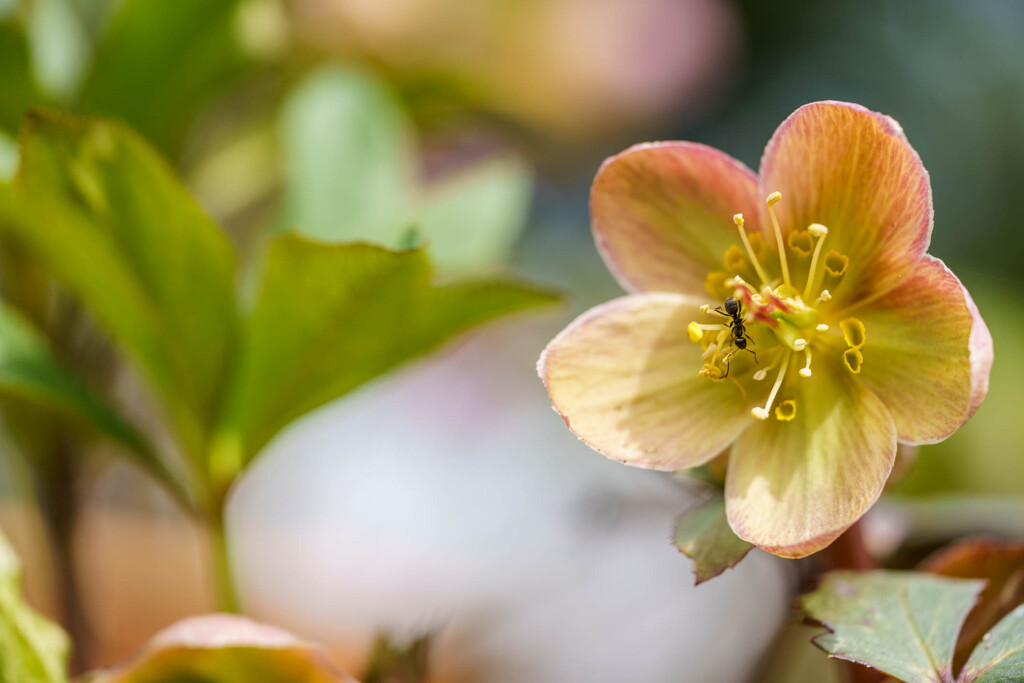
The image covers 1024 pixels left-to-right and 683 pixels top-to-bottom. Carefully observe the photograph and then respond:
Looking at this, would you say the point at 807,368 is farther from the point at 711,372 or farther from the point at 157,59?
the point at 157,59

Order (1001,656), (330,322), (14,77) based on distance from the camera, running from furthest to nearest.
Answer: (14,77) < (330,322) < (1001,656)

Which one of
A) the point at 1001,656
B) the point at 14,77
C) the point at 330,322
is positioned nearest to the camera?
the point at 1001,656

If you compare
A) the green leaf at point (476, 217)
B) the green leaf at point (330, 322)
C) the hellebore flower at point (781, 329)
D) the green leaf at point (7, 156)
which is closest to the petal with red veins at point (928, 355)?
the hellebore flower at point (781, 329)

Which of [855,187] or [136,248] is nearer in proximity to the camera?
[855,187]

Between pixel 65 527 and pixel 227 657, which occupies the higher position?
pixel 227 657

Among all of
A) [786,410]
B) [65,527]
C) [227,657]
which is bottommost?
[65,527]

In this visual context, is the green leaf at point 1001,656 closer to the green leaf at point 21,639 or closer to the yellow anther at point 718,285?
the yellow anther at point 718,285

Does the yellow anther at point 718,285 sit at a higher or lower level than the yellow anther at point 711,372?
higher

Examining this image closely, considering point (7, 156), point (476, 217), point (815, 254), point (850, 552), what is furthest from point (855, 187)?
point (7, 156)
